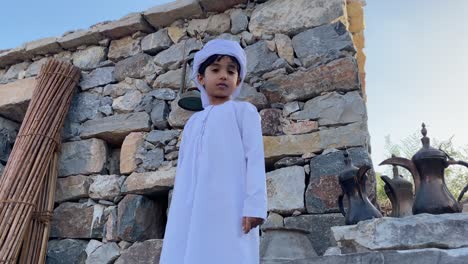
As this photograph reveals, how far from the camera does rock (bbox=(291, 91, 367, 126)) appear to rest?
2537mm

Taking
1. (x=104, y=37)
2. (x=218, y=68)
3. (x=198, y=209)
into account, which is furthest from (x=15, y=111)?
(x=198, y=209)

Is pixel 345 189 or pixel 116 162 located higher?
pixel 116 162

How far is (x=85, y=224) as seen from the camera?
9.78 feet

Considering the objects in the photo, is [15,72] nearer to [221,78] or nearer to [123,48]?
[123,48]

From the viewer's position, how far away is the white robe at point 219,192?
157cm

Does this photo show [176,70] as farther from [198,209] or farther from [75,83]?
[198,209]

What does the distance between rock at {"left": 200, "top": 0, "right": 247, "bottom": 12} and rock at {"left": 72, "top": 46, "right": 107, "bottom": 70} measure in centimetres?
98

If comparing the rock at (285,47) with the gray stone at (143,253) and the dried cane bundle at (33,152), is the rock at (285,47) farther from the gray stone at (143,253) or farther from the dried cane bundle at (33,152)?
the dried cane bundle at (33,152)

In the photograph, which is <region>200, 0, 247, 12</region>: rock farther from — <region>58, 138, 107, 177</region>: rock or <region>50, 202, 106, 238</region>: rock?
<region>50, 202, 106, 238</region>: rock

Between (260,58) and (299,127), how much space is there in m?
0.61

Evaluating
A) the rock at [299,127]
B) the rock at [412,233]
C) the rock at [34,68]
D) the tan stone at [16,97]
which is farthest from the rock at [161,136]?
the rock at [412,233]

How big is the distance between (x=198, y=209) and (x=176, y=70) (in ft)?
5.97

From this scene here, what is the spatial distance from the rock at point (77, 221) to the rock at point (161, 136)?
583mm

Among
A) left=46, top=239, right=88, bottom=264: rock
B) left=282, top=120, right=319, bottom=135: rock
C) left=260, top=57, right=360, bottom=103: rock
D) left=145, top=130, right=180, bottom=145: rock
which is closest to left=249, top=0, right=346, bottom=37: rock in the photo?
left=260, top=57, right=360, bottom=103: rock
